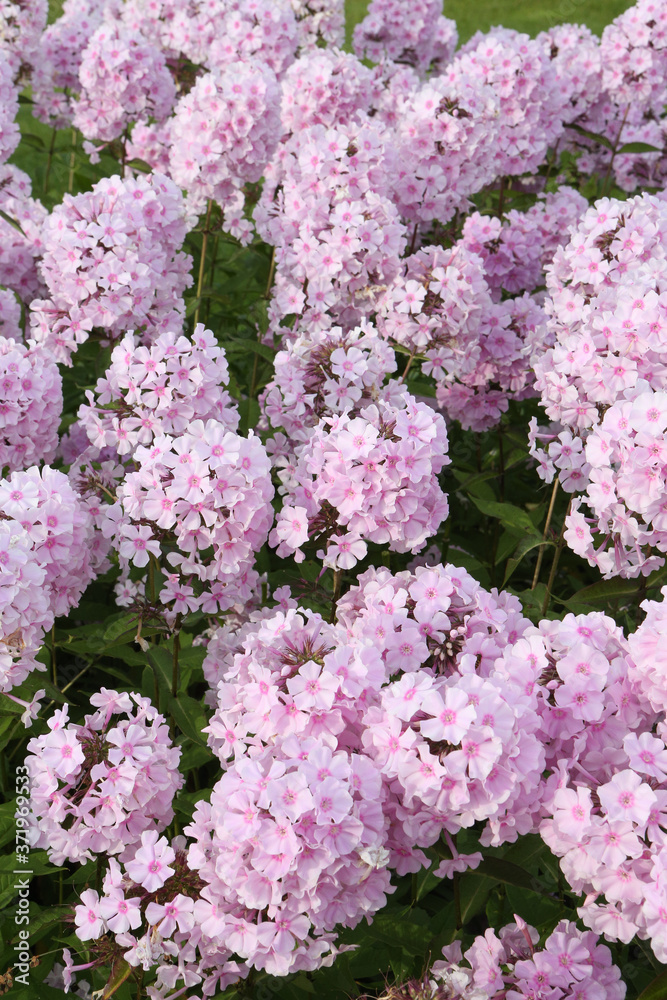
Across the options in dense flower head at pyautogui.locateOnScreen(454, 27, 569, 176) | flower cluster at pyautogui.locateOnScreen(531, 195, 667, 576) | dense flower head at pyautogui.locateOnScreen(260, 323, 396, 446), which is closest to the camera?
flower cluster at pyautogui.locateOnScreen(531, 195, 667, 576)

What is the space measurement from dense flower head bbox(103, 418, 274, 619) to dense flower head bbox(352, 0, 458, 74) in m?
4.89

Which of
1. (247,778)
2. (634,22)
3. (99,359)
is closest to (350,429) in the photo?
(247,778)

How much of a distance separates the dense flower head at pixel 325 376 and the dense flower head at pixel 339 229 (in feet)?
1.59

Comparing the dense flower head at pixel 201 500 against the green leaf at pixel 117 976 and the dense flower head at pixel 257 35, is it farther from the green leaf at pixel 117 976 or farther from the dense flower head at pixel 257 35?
the dense flower head at pixel 257 35

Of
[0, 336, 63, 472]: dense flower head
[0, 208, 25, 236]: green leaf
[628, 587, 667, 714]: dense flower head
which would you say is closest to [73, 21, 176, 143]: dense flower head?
[0, 208, 25, 236]: green leaf

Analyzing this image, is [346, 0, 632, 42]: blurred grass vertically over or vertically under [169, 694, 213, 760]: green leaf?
over

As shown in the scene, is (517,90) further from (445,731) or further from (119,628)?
(445,731)

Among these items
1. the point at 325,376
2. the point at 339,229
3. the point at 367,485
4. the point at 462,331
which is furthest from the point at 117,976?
the point at 339,229

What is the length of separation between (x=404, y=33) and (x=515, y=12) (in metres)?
14.4

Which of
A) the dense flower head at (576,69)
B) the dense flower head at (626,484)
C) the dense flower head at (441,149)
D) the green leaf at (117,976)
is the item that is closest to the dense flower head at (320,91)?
the dense flower head at (441,149)

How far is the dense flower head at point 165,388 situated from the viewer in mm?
3184

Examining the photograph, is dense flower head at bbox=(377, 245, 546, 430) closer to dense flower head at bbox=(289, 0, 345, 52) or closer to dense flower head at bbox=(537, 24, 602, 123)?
dense flower head at bbox=(537, 24, 602, 123)

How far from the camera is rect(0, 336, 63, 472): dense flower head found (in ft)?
11.2

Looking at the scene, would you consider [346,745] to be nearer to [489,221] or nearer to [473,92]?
[489,221]
